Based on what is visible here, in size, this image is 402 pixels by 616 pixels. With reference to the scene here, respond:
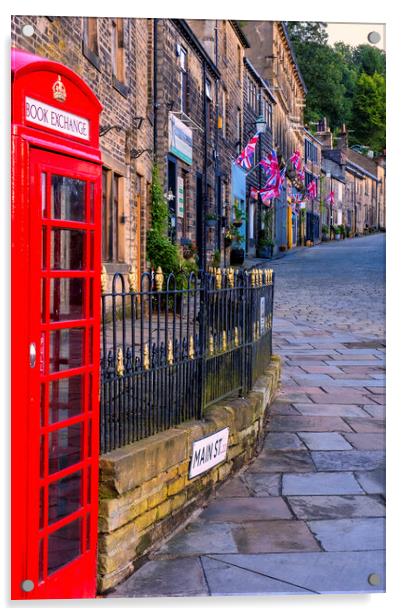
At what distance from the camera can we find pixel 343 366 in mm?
8797

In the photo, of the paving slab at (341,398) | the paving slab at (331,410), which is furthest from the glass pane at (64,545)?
the paving slab at (341,398)

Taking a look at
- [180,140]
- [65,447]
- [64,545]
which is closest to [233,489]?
[64,545]

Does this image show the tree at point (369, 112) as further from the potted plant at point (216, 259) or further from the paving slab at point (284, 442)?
the paving slab at point (284, 442)

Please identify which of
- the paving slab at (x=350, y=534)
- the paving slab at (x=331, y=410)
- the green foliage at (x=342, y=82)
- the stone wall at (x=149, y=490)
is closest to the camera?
the stone wall at (x=149, y=490)

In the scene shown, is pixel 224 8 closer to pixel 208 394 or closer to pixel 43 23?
Result: pixel 43 23

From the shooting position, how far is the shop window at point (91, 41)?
4.37m

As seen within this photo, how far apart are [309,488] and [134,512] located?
1.57m

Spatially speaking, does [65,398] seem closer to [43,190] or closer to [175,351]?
[43,190]

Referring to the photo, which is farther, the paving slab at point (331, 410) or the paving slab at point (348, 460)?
the paving slab at point (331, 410)

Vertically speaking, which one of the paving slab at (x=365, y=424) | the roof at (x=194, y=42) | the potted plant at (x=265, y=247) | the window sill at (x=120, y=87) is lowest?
the paving slab at (x=365, y=424)

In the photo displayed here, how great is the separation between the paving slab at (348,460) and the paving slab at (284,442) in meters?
0.21

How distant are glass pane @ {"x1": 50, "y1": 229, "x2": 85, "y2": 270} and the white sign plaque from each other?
0.43 metres

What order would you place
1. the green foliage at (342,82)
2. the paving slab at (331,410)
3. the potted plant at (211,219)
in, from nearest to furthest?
the green foliage at (342,82) < the potted plant at (211,219) < the paving slab at (331,410)

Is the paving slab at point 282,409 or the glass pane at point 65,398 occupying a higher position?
the glass pane at point 65,398
